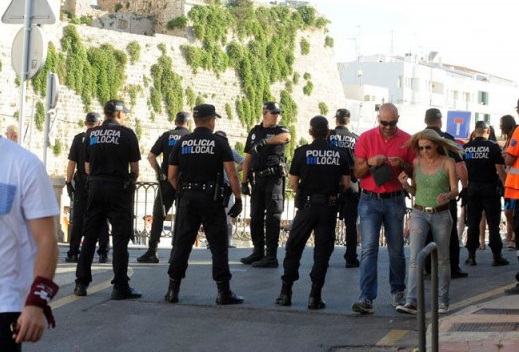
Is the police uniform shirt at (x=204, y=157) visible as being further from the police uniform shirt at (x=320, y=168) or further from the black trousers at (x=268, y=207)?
the black trousers at (x=268, y=207)

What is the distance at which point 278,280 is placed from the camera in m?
12.4

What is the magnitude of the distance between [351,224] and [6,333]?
9.26 m

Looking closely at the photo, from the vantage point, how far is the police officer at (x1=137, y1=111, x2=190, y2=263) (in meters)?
13.6

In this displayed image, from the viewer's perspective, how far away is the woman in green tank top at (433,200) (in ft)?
32.9

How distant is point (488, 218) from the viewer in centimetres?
1445

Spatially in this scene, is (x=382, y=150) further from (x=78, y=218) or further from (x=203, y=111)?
(x=78, y=218)

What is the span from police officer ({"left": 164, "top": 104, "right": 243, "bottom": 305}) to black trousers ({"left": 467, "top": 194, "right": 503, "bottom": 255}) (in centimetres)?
464

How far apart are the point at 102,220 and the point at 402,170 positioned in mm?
2832

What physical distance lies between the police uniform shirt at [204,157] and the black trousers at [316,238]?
84cm

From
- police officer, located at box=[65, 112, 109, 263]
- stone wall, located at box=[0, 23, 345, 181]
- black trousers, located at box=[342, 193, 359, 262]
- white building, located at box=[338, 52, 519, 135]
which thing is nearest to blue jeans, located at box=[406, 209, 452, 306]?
black trousers, located at box=[342, 193, 359, 262]

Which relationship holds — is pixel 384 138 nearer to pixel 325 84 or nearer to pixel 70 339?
pixel 70 339

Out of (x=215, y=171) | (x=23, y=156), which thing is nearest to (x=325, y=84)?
(x=215, y=171)

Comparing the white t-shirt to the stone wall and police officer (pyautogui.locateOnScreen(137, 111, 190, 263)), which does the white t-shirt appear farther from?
the stone wall

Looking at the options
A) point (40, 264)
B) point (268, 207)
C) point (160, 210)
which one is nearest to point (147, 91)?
point (160, 210)
